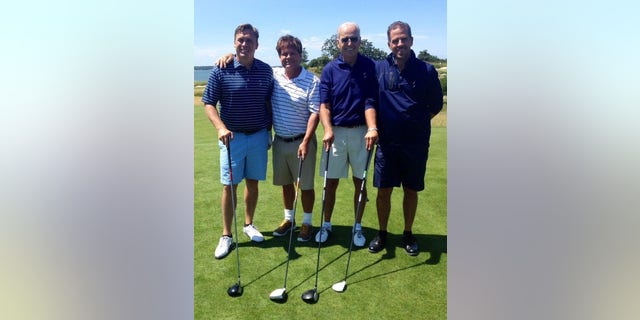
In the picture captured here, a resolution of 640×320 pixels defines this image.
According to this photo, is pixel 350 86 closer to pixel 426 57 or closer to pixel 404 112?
pixel 404 112

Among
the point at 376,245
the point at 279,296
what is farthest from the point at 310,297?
the point at 376,245

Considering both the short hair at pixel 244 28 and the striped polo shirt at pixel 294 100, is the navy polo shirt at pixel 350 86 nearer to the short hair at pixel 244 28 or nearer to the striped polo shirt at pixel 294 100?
the striped polo shirt at pixel 294 100

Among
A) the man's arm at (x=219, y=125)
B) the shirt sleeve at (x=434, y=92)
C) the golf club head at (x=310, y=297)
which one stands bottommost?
the golf club head at (x=310, y=297)

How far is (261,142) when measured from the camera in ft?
9.69

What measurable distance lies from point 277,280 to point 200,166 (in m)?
2.41

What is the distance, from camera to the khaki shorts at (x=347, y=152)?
293 cm

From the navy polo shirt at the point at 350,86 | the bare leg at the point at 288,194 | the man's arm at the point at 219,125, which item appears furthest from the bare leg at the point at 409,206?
the man's arm at the point at 219,125

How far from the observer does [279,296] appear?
8.44ft

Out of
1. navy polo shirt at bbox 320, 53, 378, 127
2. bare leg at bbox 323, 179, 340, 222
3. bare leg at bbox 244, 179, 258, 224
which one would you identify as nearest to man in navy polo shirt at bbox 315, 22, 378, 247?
navy polo shirt at bbox 320, 53, 378, 127

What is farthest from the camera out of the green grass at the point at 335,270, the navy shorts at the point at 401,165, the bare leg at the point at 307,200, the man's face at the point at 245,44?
the bare leg at the point at 307,200

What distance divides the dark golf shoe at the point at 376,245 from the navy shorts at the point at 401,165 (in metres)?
0.39

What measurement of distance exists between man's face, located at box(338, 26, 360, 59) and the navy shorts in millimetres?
636

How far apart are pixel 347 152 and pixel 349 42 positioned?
74cm
